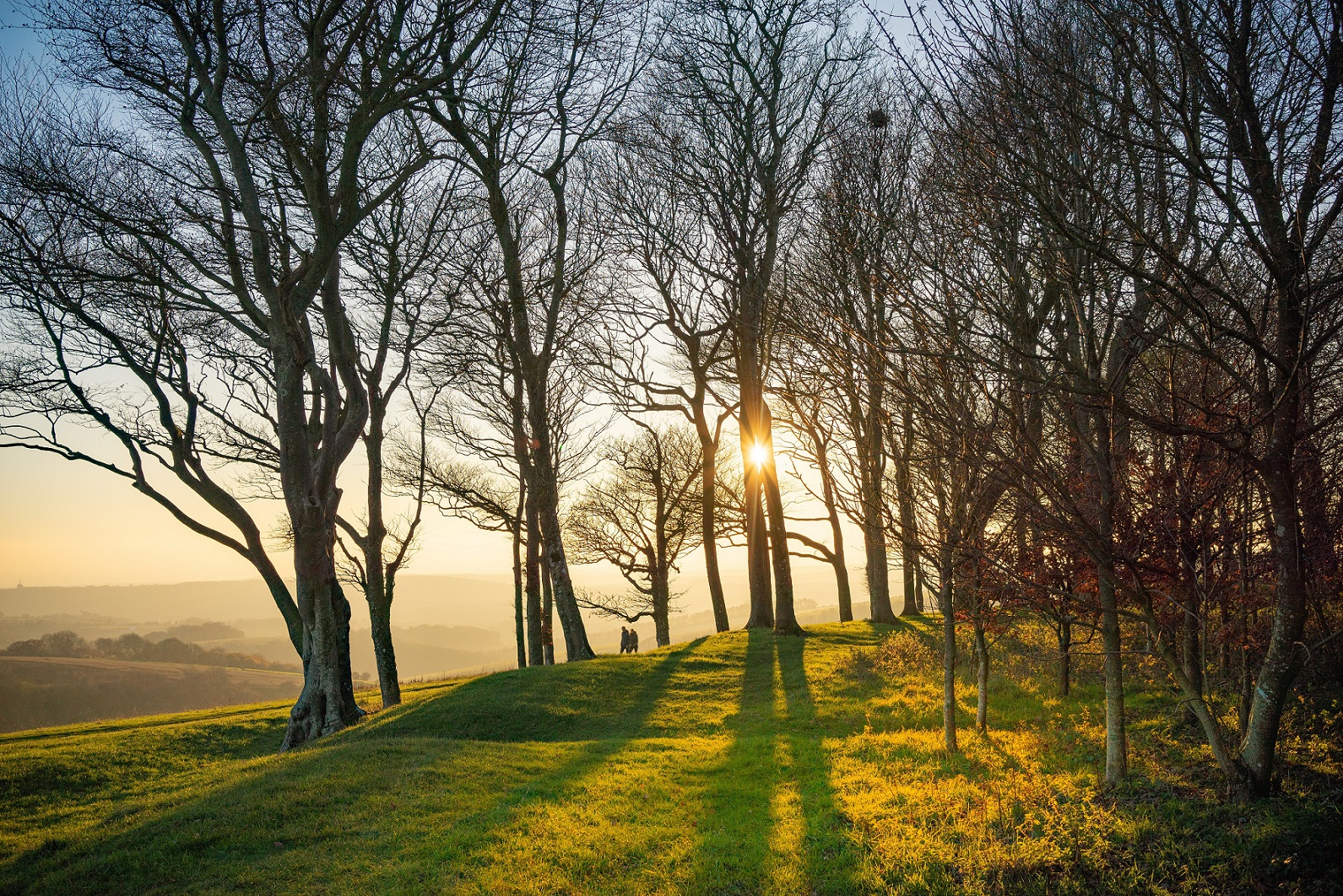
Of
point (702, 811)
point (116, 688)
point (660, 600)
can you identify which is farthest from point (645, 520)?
point (116, 688)

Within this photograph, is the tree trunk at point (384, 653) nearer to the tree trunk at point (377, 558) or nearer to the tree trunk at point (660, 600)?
the tree trunk at point (377, 558)

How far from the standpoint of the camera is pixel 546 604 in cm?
2241

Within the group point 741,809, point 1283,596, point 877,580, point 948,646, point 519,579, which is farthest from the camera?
point 519,579

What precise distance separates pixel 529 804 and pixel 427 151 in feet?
39.2

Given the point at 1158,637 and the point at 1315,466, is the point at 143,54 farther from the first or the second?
the point at 1315,466

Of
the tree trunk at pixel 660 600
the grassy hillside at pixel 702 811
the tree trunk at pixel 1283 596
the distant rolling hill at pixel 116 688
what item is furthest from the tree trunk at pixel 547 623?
the tree trunk at pixel 1283 596

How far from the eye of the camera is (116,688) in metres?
37.1

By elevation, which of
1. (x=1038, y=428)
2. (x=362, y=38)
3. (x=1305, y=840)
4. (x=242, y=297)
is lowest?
(x=1305, y=840)

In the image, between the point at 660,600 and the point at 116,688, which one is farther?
the point at 116,688

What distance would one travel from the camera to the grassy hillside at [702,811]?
15.8 feet

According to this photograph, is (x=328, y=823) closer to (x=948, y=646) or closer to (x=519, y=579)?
(x=948, y=646)

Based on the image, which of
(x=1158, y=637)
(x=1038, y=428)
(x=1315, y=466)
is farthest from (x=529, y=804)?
(x=1315, y=466)

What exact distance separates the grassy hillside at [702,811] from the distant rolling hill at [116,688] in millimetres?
25192

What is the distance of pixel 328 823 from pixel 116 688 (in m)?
41.3
